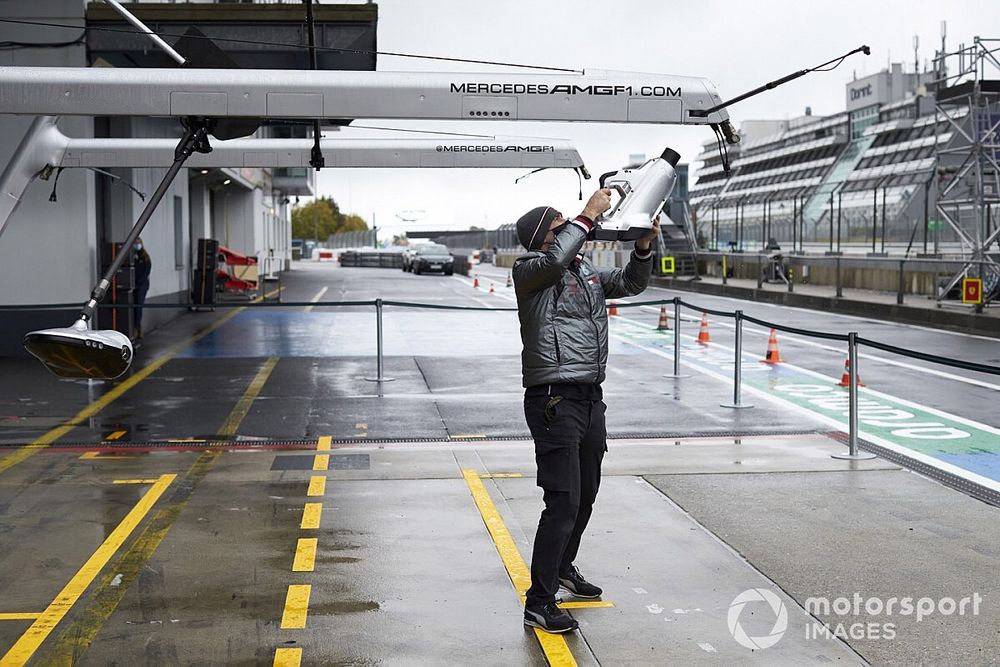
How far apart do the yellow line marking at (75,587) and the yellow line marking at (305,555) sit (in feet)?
3.55

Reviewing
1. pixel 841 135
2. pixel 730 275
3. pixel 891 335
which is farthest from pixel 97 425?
pixel 841 135

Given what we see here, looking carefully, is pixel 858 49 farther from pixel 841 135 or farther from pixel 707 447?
pixel 841 135

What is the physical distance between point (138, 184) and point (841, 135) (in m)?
91.5

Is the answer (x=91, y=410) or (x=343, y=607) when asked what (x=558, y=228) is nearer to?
(x=343, y=607)

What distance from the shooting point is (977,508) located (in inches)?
313

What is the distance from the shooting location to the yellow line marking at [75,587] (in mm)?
5316

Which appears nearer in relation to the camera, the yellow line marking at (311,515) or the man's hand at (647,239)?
the man's hand at (647,239)

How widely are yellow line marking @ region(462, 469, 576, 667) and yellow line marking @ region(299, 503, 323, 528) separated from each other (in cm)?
108

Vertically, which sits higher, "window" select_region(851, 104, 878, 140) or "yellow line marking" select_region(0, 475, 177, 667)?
"window" select_region(851, 104, 878, 140)

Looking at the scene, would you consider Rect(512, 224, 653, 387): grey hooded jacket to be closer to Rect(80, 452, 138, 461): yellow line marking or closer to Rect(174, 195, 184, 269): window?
Rect(80, 452, 138, 461): yellow line marking

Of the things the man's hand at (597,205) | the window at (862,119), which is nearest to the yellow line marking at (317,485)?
the man's hand at (597,205)

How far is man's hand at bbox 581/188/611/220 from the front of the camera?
5.66 metres

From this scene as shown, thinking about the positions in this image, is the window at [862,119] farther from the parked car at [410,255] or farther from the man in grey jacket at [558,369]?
the man in grey jacket at [558,369]

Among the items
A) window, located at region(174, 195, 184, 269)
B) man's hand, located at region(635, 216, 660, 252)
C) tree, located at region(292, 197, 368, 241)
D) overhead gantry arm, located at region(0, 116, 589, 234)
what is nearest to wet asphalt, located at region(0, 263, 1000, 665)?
man's hand, located at region(635, 216, 660, 252)
